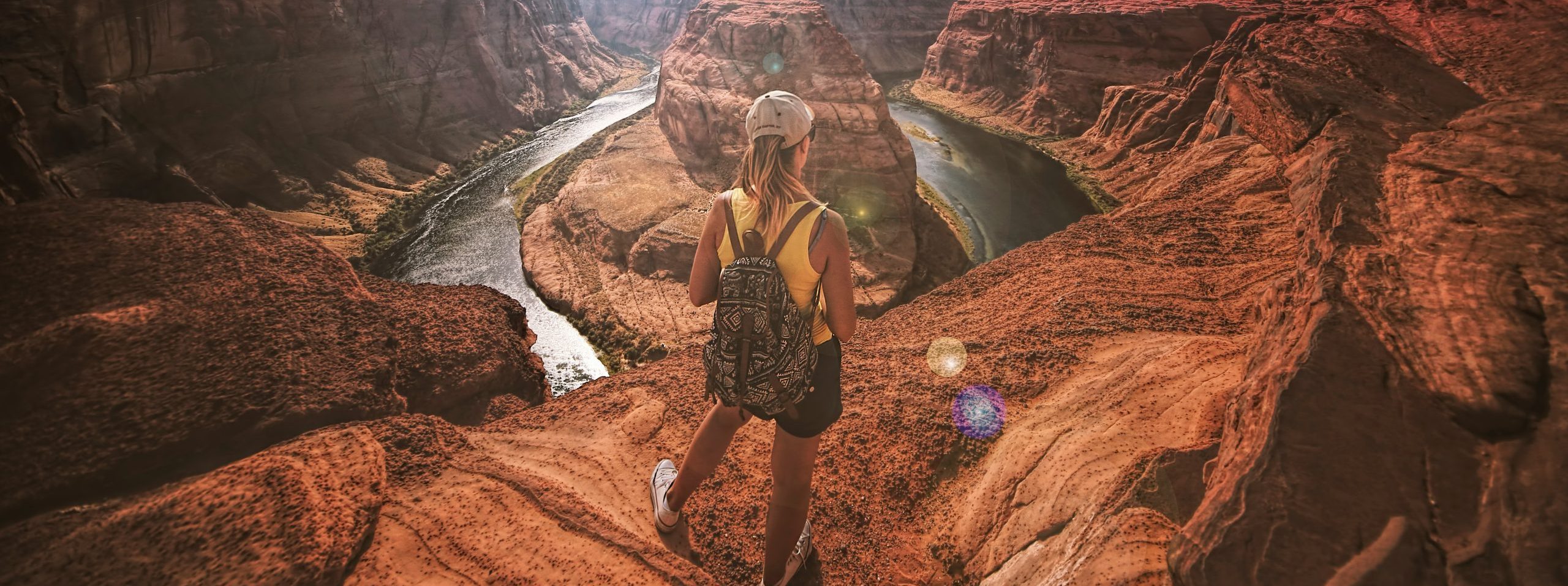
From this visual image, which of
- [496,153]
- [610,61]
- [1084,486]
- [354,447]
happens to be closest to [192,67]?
[496,153]

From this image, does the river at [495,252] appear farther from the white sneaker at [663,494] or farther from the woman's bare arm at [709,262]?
the woman's bare arm at [709,262]

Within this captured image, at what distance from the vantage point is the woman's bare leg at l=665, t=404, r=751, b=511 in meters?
3.61

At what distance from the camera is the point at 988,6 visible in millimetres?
45344

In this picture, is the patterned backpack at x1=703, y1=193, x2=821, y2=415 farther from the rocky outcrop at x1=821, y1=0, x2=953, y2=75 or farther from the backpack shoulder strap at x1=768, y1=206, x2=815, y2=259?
the rocky outcrop at x1=821, y1=0, x2=953, y2=75

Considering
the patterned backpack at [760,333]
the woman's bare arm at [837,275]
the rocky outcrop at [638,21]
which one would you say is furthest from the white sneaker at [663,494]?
the rocky outcrop at [638,21]

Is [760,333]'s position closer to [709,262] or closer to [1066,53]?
[709,262]

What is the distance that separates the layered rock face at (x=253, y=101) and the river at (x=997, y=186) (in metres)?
23.8

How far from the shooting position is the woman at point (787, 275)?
297 centimetres

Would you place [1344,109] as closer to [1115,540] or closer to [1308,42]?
[1308,42]

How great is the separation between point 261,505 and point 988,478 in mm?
5321

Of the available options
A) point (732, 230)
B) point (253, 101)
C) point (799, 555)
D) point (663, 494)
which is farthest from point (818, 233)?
point (253, 101)

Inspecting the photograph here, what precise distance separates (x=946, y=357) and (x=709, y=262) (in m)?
5.03

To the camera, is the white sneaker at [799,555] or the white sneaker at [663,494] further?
the white sneaker at [663,494]

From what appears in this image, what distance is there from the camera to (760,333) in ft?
10.0
